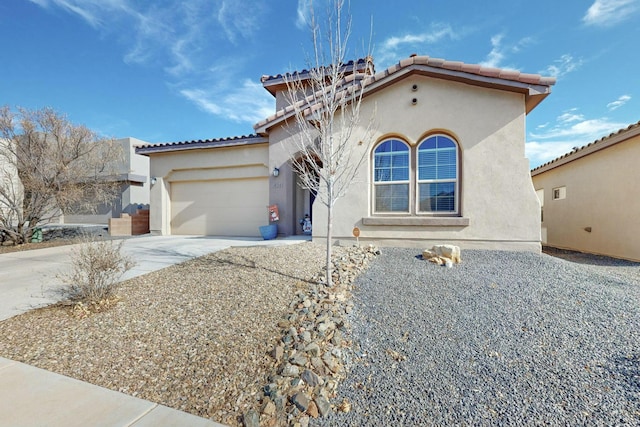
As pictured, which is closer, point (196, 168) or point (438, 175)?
point (438, 175)

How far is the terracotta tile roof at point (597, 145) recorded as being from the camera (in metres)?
7.66

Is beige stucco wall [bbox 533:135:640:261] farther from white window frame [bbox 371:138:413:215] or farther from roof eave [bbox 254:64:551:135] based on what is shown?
white window frame [bbox 371:138:413:215]

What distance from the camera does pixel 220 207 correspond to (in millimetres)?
11688

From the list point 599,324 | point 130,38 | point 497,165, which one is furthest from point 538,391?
point 130,38

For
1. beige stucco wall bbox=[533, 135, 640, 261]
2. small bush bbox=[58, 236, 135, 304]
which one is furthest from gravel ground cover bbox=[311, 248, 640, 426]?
beige stucco wall bbox=[533, 135, 640, 261]

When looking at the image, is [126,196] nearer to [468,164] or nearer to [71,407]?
[71,407]

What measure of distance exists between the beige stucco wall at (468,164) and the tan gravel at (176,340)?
3.59m

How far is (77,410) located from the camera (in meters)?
2.36

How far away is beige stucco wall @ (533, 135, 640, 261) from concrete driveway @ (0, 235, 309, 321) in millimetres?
12434

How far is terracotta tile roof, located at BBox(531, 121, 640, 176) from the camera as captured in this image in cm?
766

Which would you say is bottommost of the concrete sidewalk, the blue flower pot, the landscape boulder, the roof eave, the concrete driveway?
the concrete sidewalk

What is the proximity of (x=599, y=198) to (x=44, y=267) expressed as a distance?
54.6 ft

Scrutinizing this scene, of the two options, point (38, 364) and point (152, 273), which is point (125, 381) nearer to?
point (38, 364)

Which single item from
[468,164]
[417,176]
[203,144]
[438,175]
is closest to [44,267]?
[203,144]
